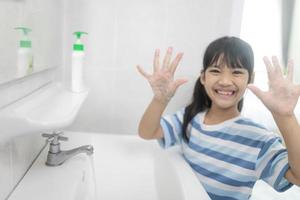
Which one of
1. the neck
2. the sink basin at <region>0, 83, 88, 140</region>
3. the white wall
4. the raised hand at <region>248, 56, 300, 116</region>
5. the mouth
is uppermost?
the white wall

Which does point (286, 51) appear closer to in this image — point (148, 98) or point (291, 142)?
point (148, 98)

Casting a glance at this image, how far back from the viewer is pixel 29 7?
0.89 meters

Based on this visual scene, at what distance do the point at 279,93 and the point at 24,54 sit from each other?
72 cm

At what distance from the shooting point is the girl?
1004 mm

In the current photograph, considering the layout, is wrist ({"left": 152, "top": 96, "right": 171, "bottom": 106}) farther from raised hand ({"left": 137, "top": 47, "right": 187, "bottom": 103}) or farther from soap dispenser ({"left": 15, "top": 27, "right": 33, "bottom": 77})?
soap dispenser ({"left": 15, "top": 27, "right": 33, "bottom": 77})

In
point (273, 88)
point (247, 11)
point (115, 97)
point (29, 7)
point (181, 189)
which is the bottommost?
point (181, 189)

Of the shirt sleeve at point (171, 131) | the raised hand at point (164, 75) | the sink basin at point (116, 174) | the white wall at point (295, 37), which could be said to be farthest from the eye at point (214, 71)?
the white wall at point (295, 37)

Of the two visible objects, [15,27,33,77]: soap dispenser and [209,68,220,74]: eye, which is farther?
[209,68,220,74]: eye

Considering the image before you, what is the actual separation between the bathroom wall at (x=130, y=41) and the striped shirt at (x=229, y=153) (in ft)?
1.27

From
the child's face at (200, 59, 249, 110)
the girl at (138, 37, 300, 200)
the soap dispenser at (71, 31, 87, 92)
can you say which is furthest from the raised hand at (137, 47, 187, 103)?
the soap dispenser at (71, 31, 87, 92)

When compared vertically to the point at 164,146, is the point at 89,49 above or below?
above

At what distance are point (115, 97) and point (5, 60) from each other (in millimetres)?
795

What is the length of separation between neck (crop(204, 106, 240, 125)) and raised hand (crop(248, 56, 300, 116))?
1.13 ft

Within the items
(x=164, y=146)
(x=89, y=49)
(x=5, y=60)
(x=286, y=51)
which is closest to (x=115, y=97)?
(x=89, y=49)
